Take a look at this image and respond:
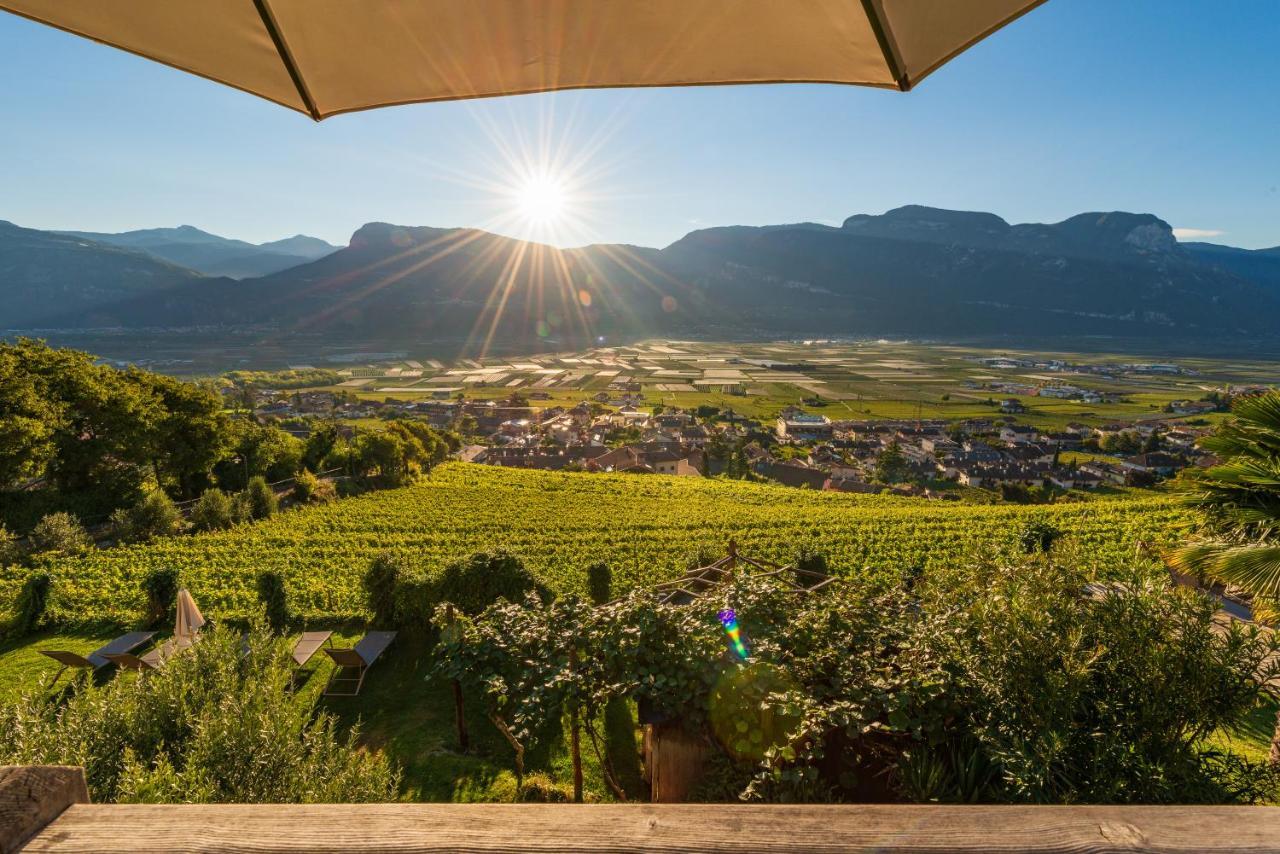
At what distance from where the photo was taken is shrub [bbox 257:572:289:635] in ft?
34.4

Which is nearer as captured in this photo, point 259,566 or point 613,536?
point 259,566

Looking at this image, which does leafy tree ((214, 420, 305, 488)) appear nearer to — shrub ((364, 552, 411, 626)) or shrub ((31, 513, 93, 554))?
shrub ((31, 513, 93, 554))

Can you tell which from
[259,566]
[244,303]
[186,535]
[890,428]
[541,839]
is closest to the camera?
[541,839]

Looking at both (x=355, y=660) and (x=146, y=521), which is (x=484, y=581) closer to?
(x=355, y=660)

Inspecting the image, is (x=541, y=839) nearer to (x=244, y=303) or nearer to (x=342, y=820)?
(x=342, y=820)

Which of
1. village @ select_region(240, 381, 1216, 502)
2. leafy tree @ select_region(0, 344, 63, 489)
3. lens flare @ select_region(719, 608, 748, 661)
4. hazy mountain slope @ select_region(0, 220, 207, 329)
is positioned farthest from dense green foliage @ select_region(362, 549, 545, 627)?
hazy mountain slope @ select_region(0, 220, 207, 329)

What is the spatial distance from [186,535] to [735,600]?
A: 22.5m

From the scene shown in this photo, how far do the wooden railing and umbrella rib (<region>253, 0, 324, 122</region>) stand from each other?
1615mm

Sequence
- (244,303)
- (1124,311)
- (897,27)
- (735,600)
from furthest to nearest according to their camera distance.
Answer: (1124,311) → (244,303) → (735,600) → (897,27)

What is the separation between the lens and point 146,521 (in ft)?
58.9

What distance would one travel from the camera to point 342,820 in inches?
38.2

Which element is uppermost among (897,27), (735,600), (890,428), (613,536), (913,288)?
(913,288)

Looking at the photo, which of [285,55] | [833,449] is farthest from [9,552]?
[833,449]

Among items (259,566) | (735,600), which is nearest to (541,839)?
(735,600)
